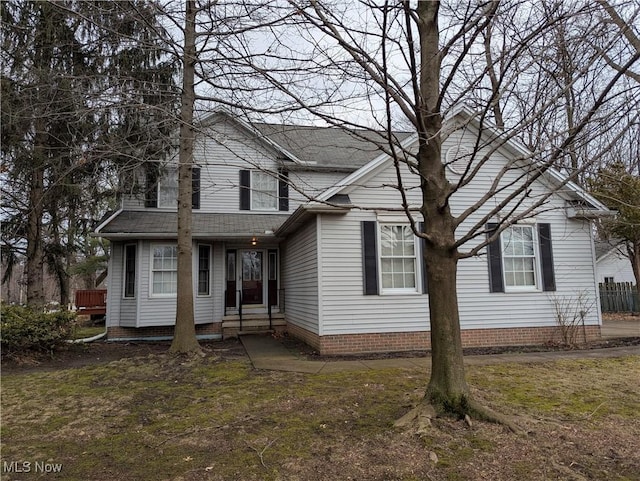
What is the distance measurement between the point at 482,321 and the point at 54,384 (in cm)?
886

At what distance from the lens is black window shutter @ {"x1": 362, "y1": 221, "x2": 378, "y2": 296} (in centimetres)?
936

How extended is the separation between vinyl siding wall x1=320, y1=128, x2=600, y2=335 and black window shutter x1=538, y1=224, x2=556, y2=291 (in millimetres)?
144

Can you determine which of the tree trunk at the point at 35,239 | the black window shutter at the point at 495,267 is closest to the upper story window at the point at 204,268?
the tree trunk at the point at 35,239

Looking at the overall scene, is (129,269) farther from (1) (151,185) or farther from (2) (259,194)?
(2) (259,194)

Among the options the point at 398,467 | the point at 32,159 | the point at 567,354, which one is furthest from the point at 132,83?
the point at 567,354

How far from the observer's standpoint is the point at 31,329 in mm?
8711

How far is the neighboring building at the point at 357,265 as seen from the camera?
30.6ft

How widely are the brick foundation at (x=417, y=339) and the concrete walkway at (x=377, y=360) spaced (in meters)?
0.79

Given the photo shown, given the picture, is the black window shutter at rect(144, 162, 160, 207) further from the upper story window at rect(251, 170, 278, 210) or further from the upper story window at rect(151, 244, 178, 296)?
the upper story window at rect(251, 170, 278, 210)

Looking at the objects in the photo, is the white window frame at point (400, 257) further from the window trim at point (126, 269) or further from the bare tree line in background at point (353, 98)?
the window trim at point (126, 269)

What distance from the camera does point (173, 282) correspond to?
1224cm

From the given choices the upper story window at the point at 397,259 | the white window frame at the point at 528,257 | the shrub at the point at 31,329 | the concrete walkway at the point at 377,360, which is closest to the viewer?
the concrete walkway at the point at 377,360

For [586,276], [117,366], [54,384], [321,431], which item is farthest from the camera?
[586,276]

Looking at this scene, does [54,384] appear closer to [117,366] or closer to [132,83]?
[117,366]
